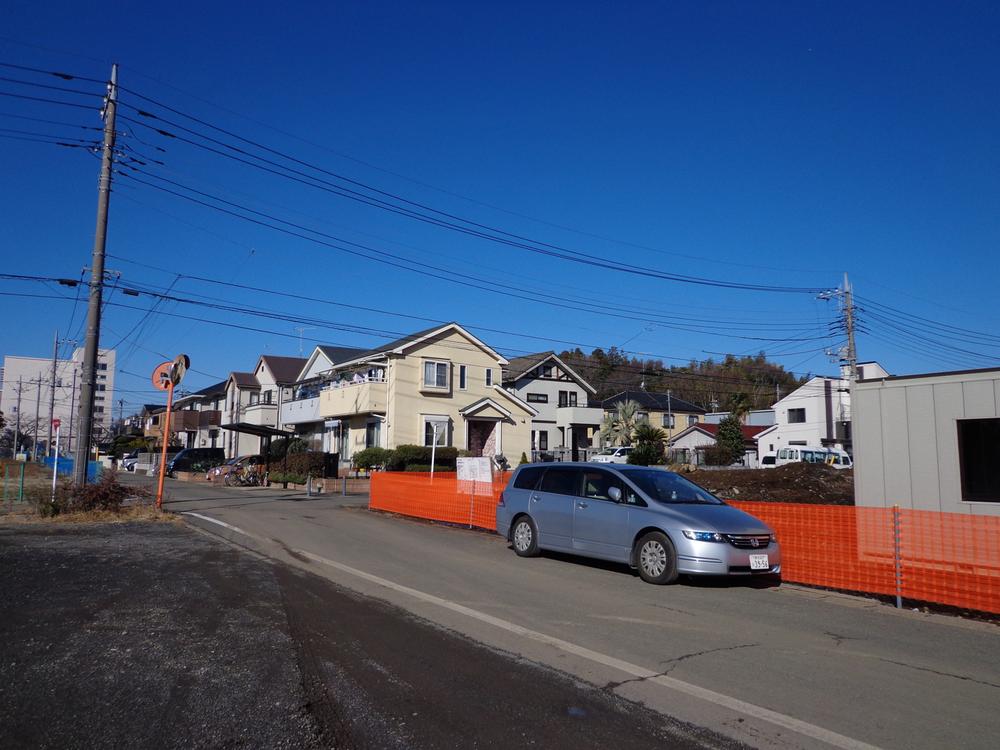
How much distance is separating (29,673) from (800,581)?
29.2 feet

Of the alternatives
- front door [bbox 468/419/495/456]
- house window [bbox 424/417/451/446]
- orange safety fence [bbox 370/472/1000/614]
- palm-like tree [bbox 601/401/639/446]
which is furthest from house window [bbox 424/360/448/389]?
orange safety fence [bbox 370/472/1000/614]

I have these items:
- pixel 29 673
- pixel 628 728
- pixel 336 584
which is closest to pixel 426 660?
pixel 628 728

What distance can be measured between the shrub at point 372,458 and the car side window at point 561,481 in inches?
998

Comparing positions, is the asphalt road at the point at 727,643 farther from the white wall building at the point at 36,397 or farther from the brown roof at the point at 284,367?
the white wall building at the point at 36,397

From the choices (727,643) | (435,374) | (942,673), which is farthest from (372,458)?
(942,673)

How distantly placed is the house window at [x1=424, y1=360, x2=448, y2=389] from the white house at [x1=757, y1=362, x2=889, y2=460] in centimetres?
3038

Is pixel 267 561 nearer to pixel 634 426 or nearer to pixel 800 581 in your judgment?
pixel 800 581

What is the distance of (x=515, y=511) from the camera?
42.3 ft

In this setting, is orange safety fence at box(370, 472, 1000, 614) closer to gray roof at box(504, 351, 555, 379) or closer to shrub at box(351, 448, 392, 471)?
shrub at box(351, 448, 392, 471)

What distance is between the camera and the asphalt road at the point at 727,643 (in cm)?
508

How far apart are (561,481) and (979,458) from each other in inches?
245

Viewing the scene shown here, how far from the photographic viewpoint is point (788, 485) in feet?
94.7

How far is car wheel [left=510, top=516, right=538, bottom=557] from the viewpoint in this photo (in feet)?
40.7

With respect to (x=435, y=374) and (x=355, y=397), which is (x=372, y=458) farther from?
(x=435, y=374)
